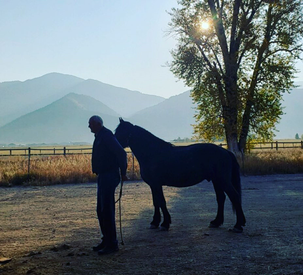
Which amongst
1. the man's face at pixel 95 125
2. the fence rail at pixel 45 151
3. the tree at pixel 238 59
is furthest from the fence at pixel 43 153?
the man's face at pixel 95 125

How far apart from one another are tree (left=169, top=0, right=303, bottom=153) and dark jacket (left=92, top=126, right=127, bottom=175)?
19140 mm

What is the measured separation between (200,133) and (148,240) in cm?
2075

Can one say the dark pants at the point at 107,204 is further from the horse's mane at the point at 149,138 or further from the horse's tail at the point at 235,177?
the horse's tail at the point at 235,177

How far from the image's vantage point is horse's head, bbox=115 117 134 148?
7.74m

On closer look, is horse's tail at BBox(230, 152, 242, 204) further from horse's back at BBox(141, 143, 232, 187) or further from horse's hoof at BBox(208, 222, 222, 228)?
horse's hoof at BBox(208, 222, 222, 228)

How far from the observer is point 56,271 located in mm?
5094

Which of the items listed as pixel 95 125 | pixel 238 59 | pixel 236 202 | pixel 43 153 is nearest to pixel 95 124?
pixel 95 125

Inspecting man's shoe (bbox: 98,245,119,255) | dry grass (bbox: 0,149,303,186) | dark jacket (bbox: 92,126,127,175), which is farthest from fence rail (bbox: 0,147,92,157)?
man's shoe (bbox: 98,245,119,255)

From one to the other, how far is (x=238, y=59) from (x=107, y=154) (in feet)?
69.9

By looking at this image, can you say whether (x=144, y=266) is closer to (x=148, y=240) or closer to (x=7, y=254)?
(x=148, y=240)

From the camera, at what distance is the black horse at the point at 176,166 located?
7641 mm

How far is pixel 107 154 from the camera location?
602cm

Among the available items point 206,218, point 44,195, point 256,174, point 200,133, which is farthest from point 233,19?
→ point 206,218

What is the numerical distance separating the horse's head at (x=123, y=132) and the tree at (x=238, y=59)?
683 inches
